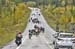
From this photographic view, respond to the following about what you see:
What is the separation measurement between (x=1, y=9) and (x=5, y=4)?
8584 mm

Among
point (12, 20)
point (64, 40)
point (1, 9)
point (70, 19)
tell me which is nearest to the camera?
point (64, 40)

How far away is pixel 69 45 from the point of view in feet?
107

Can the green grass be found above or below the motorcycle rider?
below

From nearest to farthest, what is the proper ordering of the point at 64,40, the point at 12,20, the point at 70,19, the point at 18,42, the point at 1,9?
the point at 64,40, the point at 18,42, the point at 70,19, the point at 1,9, the point at 12,20

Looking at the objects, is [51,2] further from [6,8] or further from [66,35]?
[66,35]

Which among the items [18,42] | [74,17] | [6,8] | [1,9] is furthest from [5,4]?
[18,42]

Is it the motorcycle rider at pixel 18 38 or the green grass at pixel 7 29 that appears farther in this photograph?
the green grass at pixel 7 29

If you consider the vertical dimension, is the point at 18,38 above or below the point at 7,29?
above

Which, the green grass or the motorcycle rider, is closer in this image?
the motorcycle rider

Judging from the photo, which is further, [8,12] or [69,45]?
[8,12]

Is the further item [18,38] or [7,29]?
[7,29]

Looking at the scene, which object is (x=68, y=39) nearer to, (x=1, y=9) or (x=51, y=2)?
(x=1, y=9)

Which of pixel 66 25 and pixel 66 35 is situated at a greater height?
pixel 66 35

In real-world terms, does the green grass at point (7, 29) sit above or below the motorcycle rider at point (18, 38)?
below
